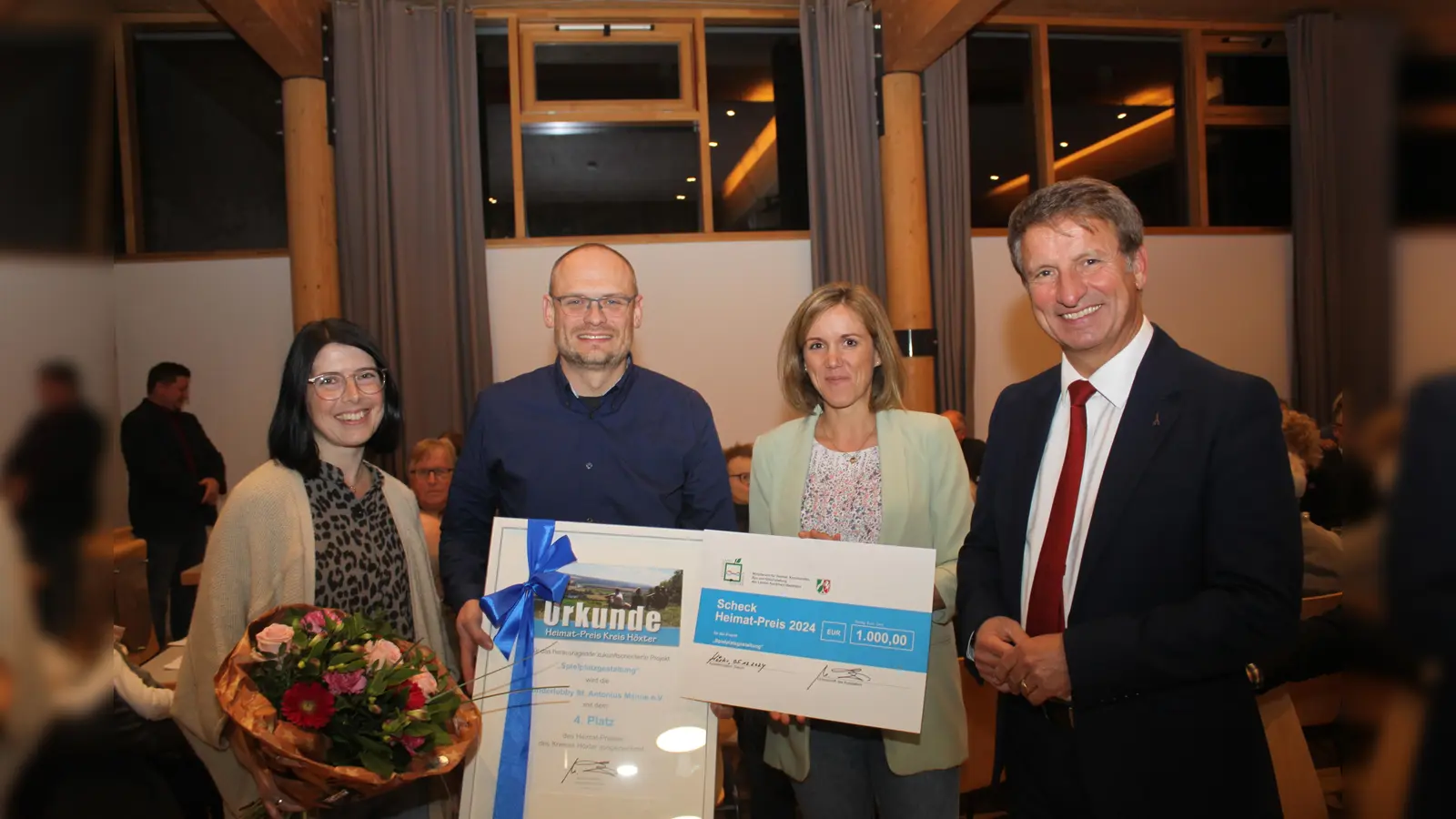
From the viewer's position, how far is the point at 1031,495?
1.85 metres

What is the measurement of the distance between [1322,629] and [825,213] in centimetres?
481

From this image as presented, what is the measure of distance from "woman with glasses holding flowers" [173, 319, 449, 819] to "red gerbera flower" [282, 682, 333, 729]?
361 mm

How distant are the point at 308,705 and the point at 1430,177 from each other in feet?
5.32

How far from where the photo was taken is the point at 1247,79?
7.55 metres

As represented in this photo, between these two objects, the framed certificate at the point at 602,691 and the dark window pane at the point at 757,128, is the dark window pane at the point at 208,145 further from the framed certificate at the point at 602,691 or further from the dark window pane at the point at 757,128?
the framed certificate at the point at 602,691

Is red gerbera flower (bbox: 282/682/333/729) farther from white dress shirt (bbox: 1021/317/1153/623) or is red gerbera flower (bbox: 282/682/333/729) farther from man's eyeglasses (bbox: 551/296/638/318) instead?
white dress shirt (bbox: 1021/317/1153/623)

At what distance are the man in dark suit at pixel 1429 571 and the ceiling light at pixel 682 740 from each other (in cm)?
181

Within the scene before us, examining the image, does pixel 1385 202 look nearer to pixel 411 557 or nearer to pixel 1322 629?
pixel 1322 629

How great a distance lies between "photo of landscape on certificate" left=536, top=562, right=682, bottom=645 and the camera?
2.04 meters

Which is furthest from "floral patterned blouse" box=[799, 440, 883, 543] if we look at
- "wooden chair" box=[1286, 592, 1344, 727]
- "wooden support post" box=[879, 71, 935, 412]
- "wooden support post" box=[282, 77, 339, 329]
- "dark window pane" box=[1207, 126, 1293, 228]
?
"dark window pane" box=[1207, 126, 1293, 228]

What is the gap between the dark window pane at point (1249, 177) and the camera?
24.4 feet

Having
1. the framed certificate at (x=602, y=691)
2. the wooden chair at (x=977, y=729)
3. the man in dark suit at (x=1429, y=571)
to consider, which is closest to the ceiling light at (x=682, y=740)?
the framed certificate at (x=602, y=691)

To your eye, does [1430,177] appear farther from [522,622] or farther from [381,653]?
[522,622]
